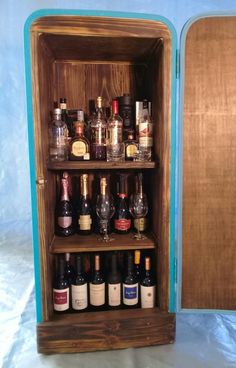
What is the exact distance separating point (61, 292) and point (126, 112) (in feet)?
2.40

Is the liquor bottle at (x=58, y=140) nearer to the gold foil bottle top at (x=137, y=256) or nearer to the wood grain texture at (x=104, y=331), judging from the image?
the gold foil bottle top at (x=137, y=256)

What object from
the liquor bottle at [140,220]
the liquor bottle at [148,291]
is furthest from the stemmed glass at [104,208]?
the liquor bottle at [148,291]

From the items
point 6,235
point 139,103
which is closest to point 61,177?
point 139,103

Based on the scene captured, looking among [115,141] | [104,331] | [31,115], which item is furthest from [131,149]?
[104,331]

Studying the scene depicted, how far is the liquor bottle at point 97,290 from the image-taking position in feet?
3.97

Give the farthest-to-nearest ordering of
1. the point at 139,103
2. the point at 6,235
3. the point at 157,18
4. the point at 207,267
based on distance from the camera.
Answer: the point at 6,235 < the point at 139,103 < the point at 207,267 < the point at 157,18

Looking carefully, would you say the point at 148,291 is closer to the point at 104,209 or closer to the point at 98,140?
the point at 104,209

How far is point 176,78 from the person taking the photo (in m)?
1.05

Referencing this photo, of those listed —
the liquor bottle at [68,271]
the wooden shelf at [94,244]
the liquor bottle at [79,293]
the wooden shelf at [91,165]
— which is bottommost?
the liquor bottle at [79,293]

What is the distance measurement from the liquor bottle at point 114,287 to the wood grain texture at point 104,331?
2.5 inches

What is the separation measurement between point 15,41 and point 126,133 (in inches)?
42.3

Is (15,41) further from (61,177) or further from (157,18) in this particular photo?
(157,18)

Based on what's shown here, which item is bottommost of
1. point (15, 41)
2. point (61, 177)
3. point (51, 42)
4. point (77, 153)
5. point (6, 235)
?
point (6, 235)

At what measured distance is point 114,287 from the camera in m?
1.21
